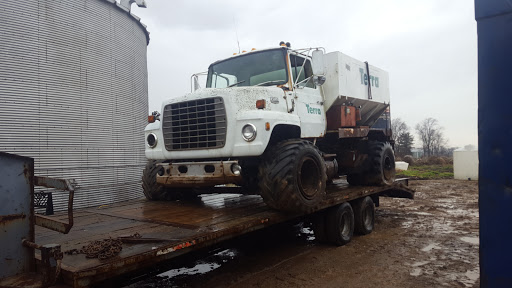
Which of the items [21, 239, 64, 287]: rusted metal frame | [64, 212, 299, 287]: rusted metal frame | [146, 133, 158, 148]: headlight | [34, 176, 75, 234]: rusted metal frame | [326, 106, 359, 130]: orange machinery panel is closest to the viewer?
[21, 239, 64, 287]: rusted metal frame

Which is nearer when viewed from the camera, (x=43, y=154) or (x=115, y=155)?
(x=43, y=154)

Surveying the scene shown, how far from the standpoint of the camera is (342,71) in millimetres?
7512

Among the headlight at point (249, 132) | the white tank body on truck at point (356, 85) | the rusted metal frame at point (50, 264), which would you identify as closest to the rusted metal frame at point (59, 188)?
the rusted metal frame at point (50, 264)

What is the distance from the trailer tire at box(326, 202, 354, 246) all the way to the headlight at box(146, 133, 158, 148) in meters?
3.32

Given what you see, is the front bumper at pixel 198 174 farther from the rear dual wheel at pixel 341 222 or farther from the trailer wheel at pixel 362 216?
the trailer wheel at pixel 362 216

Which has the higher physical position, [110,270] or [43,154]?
[43,154]

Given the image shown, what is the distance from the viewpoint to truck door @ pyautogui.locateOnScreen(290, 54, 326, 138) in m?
6.42

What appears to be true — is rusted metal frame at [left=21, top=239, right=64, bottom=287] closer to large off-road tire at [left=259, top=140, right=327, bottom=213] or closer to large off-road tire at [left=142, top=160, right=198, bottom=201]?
large off-road tire at [left=259, top=140, right=327, bottom=213]

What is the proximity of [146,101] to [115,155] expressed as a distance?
2744 millimetres

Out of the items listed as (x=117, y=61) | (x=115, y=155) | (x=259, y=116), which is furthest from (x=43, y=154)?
(x=259, y=116)

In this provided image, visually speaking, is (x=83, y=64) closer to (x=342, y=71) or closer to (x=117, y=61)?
(x=117, y=61)

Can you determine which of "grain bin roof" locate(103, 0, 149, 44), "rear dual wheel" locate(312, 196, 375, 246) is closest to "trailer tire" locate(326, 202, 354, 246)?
"rear dual wheel" locate(312, 196, 375, 246)

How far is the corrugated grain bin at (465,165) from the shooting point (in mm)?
20672

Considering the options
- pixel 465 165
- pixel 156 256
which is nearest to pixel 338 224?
pixel 156 256
